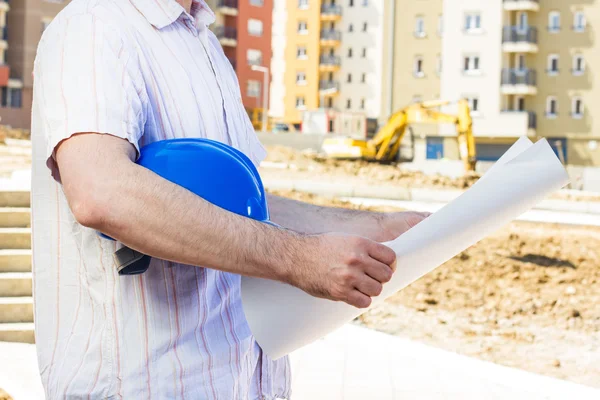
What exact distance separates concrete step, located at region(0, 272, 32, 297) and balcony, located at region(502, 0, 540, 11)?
1805 inches

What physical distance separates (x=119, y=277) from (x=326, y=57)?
66528 mm

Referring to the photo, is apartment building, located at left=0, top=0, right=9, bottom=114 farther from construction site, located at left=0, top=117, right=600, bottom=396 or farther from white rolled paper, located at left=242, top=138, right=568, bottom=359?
white rolled paper, located at left=242, top=138, right=568, bottom=359

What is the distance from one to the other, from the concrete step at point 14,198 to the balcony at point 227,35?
5324 centimetres

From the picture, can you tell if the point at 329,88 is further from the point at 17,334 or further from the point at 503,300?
the point at 17,334

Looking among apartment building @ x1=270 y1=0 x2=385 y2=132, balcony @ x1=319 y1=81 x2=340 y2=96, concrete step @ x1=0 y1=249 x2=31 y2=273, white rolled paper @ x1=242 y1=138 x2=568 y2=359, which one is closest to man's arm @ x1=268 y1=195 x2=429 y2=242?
white rolled paper @ x1=242 y1=138 x2=568 y2=359

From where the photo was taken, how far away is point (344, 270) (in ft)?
3.78

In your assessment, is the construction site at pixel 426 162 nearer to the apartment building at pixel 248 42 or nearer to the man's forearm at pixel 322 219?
the apartment building at pixel 248 42

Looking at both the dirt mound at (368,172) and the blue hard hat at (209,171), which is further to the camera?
the dirt mound at (368,172)

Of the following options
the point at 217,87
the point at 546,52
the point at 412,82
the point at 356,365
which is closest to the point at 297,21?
the point at 412,82

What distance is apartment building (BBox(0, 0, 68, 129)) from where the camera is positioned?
4644cm

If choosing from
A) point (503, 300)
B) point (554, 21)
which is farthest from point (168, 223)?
point (554, 21)

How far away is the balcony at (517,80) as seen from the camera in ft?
164

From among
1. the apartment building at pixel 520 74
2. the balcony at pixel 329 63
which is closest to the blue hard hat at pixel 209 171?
the apartment building at pixel 520 74

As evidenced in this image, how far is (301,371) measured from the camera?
5906 mm
